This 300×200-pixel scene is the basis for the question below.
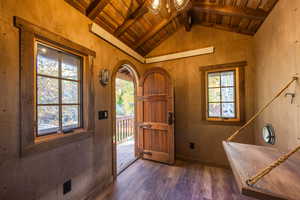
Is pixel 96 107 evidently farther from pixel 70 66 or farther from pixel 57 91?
pixel 70 66

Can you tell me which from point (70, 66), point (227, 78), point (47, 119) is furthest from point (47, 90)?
point (227, 78)

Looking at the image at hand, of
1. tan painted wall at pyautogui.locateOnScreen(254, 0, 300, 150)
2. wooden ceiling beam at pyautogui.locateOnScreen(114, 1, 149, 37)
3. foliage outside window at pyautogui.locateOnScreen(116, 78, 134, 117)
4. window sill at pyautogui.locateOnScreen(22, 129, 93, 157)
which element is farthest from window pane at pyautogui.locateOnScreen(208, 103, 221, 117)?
foliage outside window at pyautogui.locateOnScreen(116, 78, 134, 117)

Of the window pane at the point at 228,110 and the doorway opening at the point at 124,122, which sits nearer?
the window pane at the point at 228,110

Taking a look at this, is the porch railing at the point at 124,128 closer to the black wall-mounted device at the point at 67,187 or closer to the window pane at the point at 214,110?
the black wall-mounted device at the point at 67,187

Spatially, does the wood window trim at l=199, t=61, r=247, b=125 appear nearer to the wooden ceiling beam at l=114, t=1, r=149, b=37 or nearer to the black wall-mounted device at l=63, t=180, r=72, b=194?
the wooden ceiling beam at l=114, t=1, r=149, b=37

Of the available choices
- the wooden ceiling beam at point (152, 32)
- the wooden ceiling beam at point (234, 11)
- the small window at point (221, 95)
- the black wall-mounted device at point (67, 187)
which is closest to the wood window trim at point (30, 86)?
the black wall-mounted device at point (67, 187)

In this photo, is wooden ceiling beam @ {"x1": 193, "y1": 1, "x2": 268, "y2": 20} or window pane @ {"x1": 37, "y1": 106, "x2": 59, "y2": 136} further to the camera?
wooden ceiling beam @ {"x1": 193, "y1": 1, "x2": 268, "y2": 20}

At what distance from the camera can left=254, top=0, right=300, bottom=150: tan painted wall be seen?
4.35 feet

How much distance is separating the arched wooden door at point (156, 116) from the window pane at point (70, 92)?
59.6 inches

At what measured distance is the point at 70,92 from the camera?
1.67 m

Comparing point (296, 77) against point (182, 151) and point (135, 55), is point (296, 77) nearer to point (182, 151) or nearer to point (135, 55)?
point (182, 151)

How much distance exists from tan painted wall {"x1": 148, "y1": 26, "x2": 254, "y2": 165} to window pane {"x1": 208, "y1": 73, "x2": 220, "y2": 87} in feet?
0.76

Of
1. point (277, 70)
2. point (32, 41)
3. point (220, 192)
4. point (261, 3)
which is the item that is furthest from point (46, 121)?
point (261, 3)

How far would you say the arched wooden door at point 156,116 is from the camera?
8.88 ft
